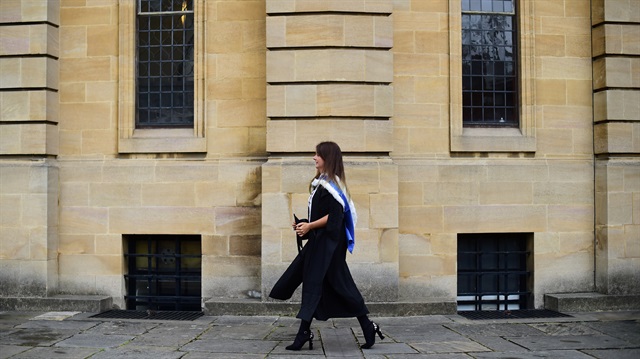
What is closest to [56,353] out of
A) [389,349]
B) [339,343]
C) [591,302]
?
[339,343]

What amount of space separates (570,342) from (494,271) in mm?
2717

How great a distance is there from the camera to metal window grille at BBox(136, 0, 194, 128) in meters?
11.5

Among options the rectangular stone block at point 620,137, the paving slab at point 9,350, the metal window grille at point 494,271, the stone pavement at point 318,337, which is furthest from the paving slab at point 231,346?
the rectangular stone block at point 620,137

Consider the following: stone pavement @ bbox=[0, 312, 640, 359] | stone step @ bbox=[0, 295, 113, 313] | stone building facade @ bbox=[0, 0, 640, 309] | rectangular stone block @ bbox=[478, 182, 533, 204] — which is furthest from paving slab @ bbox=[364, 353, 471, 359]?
stone step @ bbox=[0, 295, 113, 313]

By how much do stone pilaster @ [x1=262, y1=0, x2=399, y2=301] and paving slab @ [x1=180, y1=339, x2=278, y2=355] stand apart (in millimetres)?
1842

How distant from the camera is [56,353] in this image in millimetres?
7918

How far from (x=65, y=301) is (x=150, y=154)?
2.51 metres

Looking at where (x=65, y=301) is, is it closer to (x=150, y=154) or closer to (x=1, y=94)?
(x=150, y=154)

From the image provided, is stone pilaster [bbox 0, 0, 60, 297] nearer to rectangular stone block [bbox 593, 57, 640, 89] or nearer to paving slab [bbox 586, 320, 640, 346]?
paving slab [bbox 586, 320, 640, 346]

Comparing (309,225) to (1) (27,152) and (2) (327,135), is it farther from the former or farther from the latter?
(1) (27,152)

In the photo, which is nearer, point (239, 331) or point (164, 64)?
point (239, 331)

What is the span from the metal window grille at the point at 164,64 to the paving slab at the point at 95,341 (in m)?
3.78

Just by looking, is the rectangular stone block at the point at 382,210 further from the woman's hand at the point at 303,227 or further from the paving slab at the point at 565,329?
the woman's hand at the point at 303,227

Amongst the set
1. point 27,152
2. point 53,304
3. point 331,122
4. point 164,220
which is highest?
point 331,122
